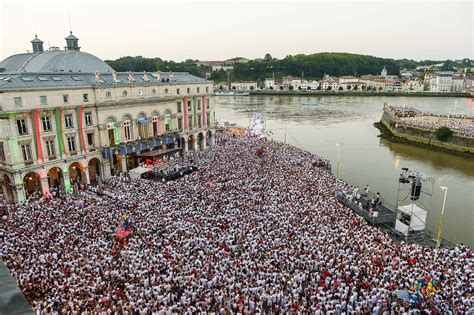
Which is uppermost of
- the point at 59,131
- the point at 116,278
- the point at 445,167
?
the point at 59,131

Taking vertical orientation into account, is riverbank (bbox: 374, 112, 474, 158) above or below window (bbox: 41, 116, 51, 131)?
below

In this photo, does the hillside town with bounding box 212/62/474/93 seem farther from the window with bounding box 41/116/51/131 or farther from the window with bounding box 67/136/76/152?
the window with bounding box 41/116/51/131

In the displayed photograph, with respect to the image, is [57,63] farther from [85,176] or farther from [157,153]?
[85,176]

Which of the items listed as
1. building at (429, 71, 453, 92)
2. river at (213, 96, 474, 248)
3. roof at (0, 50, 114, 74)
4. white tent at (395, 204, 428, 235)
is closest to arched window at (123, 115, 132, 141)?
roof at (0, 50, 114, 74)

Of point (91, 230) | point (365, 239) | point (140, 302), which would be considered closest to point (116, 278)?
point (140, 302)

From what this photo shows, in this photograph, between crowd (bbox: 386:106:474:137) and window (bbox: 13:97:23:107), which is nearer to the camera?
window (bbox: 13:97:23:107)

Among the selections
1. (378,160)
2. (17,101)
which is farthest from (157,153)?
(378,160)

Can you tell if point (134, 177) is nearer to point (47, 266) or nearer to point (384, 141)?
point (47, 266)
